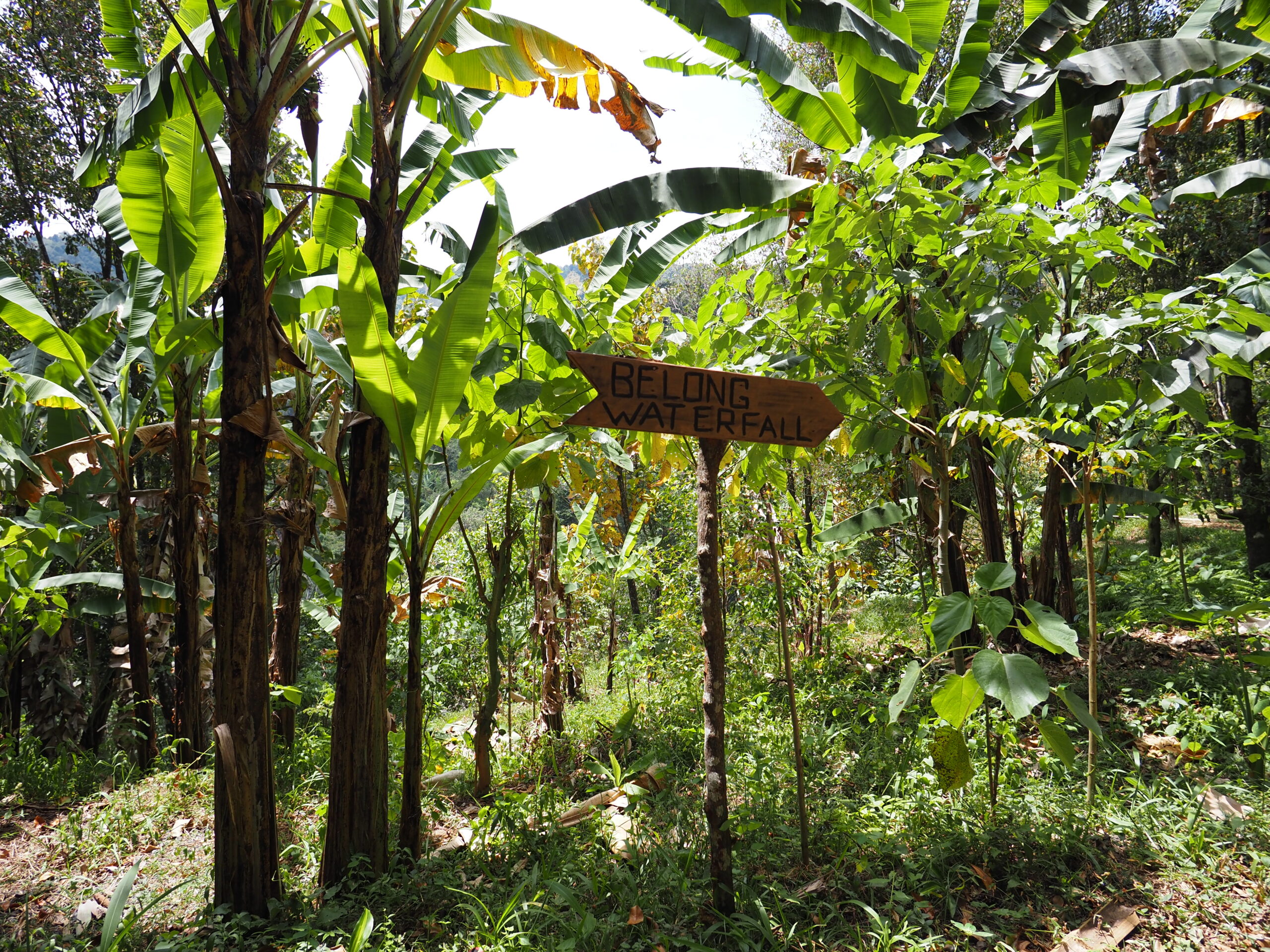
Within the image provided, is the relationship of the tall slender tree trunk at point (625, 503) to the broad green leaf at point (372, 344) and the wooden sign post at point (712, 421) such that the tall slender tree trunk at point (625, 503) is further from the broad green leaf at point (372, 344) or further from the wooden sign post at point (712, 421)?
the wooden sign post at point (712, 421)

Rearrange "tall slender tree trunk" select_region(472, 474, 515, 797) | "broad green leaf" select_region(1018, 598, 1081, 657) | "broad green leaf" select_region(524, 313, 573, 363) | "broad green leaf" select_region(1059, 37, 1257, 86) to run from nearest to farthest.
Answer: "broad green leaf" select_region(1018, 598, 1081, 657)
"broad green leaf" select_region(524, 313, 573, 363)
"tall slender tree trunk" select_region(472, 474, 515, 797)
"broad green leaf" select_region(1059, 37, 1257, 86)

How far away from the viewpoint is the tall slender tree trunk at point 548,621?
486 cm

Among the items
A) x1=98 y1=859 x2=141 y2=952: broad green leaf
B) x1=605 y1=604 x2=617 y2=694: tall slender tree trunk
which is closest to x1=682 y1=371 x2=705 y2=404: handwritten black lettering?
x1=98 y1=859 x2=141 y2=952: broad green leaf

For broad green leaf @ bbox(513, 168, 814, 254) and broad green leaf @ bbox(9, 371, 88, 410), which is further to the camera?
broad green leaf @ bbox(9, 371, 88, 410)

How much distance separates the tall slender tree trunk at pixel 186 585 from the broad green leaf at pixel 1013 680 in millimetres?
4134

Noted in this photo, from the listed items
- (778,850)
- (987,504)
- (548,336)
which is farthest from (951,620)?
(987,504)

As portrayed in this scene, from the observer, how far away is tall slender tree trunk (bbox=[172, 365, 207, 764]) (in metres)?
3.80

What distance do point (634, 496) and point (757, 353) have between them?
8.11 metres

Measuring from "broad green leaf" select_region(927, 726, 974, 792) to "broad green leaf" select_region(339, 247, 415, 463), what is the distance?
88.1 inches

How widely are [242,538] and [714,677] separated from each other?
1739mm

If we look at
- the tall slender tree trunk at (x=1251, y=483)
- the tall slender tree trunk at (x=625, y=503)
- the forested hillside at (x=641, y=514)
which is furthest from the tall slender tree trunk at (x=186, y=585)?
the tall slender tree trunk at (x=1251, y=483)

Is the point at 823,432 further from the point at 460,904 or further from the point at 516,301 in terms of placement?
the point at 460,904

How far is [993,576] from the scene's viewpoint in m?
2.10

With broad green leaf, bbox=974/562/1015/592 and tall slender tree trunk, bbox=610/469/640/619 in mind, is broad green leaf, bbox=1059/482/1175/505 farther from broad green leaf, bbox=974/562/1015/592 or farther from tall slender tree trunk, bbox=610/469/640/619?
tall slender tree trunk, bbox=610/469/640/619
